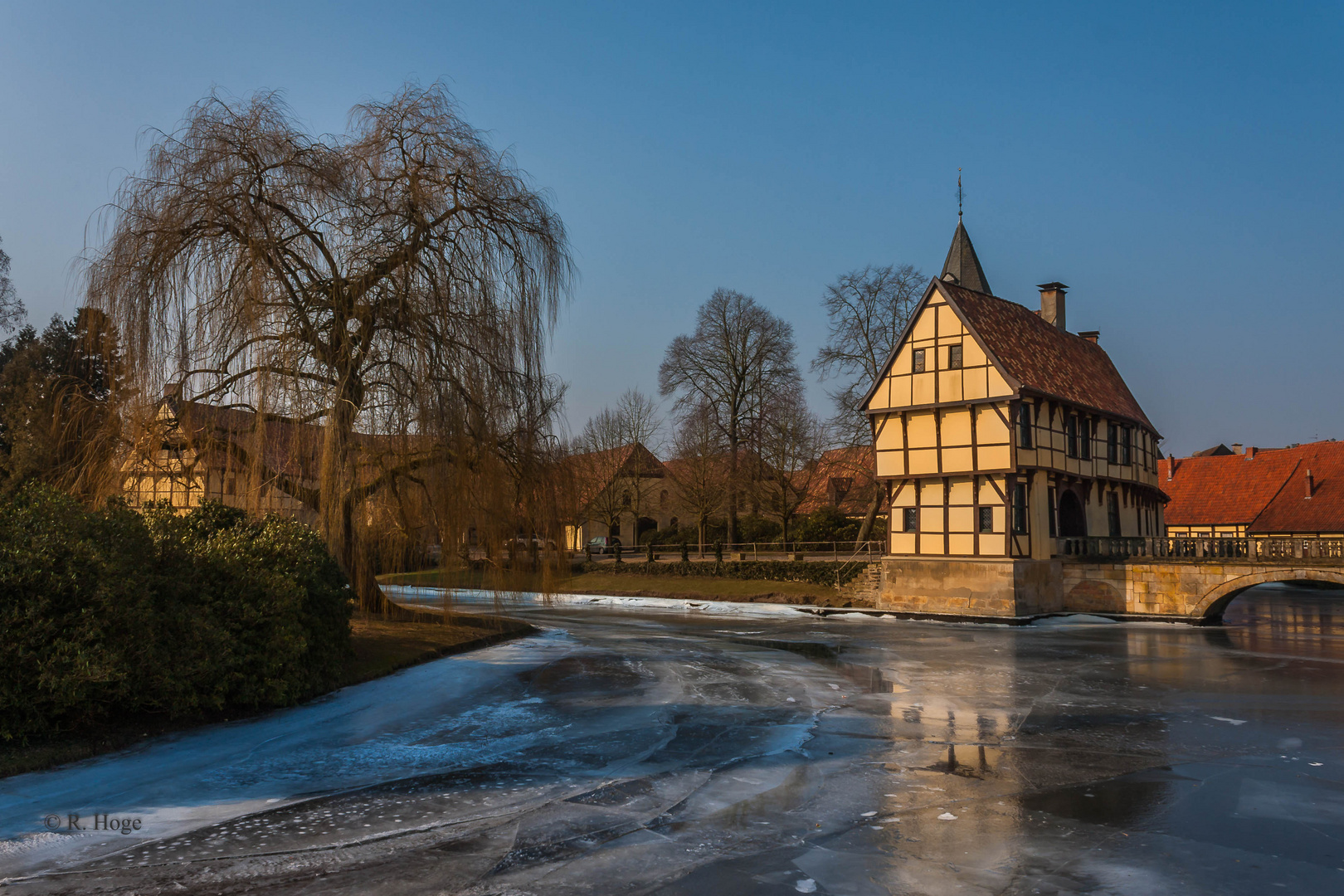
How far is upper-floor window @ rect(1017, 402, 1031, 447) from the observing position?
29406 mm

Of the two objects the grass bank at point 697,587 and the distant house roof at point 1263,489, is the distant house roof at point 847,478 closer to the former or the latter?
the grass bank at point 697,587

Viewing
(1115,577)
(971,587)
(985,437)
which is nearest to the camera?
(971,587)

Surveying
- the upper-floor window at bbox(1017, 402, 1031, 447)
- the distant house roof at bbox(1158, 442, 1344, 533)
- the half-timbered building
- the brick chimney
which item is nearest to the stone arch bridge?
the half-timbered building

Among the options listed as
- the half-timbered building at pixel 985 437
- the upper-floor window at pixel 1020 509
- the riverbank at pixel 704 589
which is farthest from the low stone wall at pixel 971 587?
the riverbank at pixel 704 589

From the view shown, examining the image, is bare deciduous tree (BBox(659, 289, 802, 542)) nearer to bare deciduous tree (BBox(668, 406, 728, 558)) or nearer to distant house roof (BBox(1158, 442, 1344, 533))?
bare deciduous tree (BBox(668, 406, 728, 558))

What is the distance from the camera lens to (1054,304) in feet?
128

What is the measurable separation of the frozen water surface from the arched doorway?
18.5 m

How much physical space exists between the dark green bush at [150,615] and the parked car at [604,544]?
39729mm

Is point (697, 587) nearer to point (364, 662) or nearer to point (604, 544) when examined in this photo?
point (604, 544)

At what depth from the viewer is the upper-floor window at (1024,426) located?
2941 cm

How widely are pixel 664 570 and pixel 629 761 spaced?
105 feet

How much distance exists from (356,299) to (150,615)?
26.7ft

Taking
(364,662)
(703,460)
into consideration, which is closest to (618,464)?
(703,460)

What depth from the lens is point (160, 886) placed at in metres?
5.68
